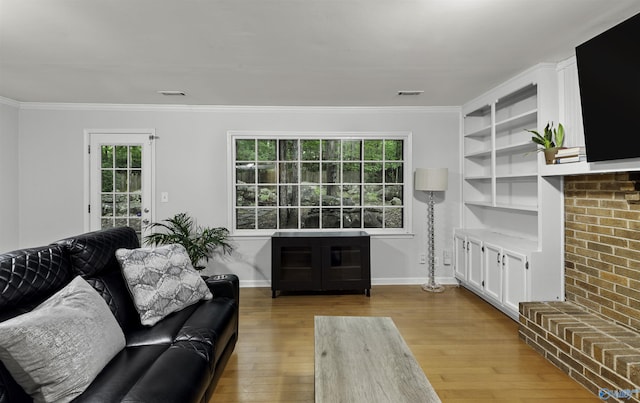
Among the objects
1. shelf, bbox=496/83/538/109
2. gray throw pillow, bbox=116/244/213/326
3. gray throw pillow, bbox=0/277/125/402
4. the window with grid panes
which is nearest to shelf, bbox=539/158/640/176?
shelf, bbox=496/83/538/109

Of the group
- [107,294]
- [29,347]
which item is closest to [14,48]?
[107,294]

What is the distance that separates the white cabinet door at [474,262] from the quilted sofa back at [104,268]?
3351mm

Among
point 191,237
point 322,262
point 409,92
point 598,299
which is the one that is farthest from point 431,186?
point 191,237

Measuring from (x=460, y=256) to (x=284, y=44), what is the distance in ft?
10.7

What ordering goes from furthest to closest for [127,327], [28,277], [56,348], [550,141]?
[550,141] < [127,327] < [28,277] < [56,348]

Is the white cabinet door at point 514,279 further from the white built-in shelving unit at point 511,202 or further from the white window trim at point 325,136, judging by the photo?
the white window trim at point 325,136

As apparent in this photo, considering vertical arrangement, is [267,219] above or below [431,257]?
above

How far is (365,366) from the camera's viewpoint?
5.64 ft

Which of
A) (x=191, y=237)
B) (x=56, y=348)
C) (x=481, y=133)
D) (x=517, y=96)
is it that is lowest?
(x=56, y=348)

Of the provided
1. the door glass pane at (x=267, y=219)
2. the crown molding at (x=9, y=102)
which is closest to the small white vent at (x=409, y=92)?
the door glass pane at (x=267, y=219)

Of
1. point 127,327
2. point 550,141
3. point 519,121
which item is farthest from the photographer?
point 519,121

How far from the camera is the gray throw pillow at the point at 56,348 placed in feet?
4.32

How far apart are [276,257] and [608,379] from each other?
→ 3058 millimetres

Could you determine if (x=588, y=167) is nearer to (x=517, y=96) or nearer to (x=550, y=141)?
(x=550, y=141)
